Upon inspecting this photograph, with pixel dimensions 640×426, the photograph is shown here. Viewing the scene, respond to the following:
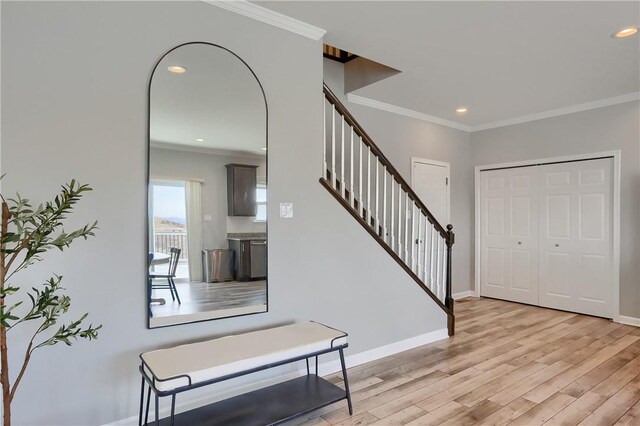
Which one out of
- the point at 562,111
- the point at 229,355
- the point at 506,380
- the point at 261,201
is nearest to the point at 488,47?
the point at 261,201

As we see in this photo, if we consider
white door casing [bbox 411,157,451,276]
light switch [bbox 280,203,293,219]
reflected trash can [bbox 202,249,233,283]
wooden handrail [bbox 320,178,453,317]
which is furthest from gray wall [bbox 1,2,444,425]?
white door casing [bbox 411,157,451,276]

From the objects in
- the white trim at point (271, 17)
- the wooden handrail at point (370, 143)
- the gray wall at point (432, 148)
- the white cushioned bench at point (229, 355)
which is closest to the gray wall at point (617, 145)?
the gray wall at point (432, 148)

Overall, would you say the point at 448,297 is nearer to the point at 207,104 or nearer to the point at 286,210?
the point at 286,210

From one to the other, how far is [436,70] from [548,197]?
2728 millimetres

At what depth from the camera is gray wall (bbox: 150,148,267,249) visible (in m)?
2.41

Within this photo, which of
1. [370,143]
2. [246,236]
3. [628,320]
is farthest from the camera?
[628,320]

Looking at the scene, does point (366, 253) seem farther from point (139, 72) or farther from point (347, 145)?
point (139, 72)

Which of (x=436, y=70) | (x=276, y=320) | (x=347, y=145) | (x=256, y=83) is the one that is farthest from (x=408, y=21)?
(x=276, y=320)

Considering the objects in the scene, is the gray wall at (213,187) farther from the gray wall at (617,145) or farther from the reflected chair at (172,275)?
the gray wall at (617,145)

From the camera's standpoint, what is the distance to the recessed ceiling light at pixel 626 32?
2.79 metres

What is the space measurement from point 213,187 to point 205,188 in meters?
0.06

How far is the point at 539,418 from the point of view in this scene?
232cm

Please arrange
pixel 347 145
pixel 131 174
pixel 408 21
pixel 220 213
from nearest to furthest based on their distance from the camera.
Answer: pixel 131 174 → pixel 220 213 → pixel 408 21 → pixel 347 145

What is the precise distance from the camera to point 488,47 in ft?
10.3
